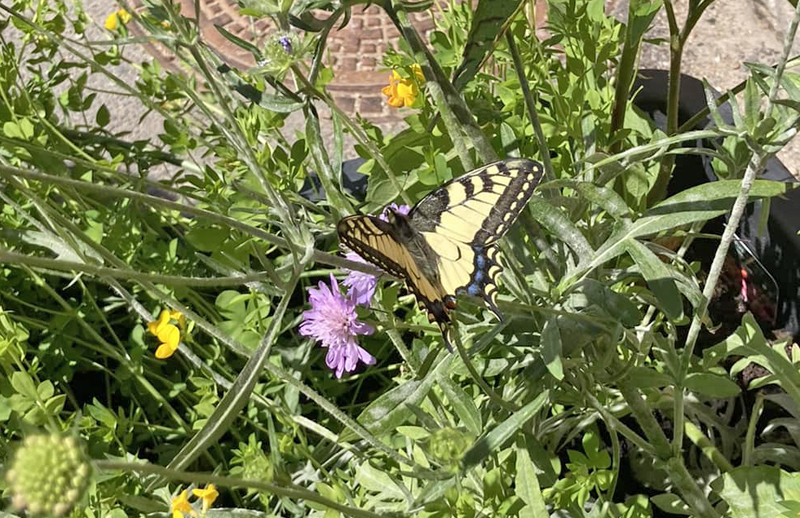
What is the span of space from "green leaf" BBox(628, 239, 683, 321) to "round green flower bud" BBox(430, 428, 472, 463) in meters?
0.17

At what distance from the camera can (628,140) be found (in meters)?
0.89

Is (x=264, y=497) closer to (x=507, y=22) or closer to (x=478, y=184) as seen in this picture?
(x=478, y=184)

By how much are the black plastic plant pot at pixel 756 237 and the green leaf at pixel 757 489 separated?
0.34 m

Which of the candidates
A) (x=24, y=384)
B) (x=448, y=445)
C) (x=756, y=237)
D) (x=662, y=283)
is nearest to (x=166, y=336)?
(x=24, y=384)

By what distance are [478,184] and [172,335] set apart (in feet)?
1.11

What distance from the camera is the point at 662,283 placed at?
556 mm

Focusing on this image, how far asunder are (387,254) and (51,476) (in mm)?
256

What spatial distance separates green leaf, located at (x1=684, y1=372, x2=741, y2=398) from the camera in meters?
0.61

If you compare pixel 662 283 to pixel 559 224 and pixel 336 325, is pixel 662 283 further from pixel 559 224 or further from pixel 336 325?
pixel 336 325

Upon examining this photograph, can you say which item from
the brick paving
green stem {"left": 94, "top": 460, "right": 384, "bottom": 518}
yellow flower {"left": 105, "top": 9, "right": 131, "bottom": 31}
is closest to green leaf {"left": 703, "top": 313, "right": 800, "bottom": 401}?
green stem {"left": 94, "top": 460, "right": 384, "bottom": 518}

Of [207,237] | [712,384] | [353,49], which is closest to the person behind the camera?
[712,384]

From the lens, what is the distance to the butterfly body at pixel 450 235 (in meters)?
0.54

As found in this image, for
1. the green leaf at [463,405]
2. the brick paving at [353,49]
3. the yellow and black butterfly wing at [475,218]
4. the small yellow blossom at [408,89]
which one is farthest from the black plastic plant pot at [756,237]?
the brick paving at [353,49]

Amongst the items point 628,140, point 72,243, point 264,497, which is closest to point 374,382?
point 264,497
